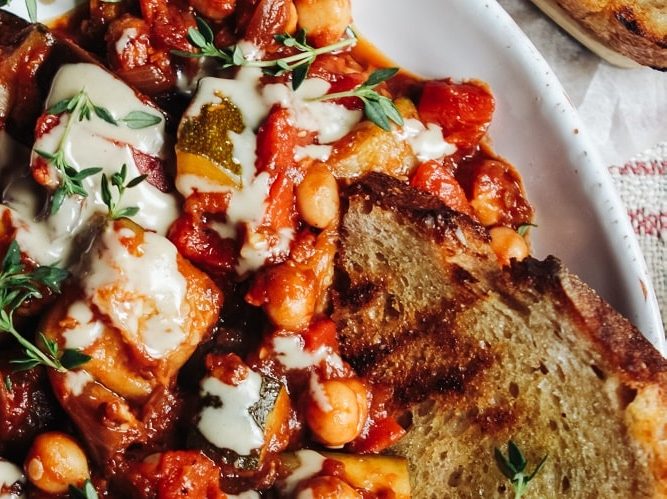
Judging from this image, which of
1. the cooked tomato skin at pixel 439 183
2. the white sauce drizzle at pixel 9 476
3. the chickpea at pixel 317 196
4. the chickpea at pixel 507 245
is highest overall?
the chickpea at pixel 317 196

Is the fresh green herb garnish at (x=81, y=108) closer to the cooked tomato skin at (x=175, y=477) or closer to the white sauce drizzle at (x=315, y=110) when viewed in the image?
the white sauce drizzle at (x=315, y=110)

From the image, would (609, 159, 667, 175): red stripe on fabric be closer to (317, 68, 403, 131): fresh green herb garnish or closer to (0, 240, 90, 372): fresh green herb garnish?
(317, 68, 403, 131): fresh green herb garnish

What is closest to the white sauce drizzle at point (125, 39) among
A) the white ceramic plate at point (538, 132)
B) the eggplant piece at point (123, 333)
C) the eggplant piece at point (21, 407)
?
the eggplant piece at point (123, 333)

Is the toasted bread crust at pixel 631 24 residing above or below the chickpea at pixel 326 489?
above

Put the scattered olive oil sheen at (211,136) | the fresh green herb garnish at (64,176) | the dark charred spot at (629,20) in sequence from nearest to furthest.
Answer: the fresh green herb garnish at (64,176) < the scattered olive oil sheen at (211,136) < the dark charred spot at (629,20)

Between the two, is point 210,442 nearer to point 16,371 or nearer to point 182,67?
point 16,371

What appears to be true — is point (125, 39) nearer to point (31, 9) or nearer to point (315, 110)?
point (31, 9)

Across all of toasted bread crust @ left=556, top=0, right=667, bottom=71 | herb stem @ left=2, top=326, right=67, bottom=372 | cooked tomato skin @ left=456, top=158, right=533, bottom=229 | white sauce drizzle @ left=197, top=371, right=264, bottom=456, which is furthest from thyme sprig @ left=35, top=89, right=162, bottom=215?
toasted bread crust @ left=556, top=0, right=667, bottom=71
